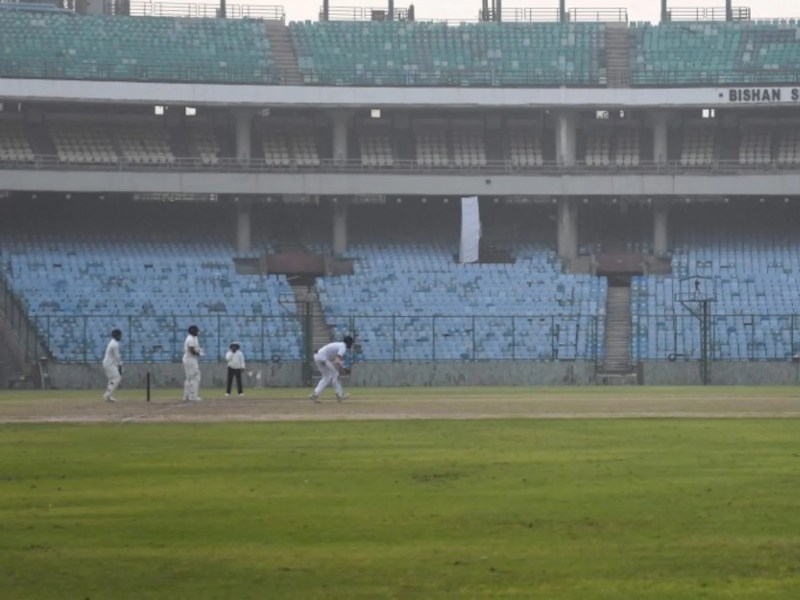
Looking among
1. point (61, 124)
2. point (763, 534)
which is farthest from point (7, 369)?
point (763, 534)

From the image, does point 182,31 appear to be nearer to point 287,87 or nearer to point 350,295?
point 287,87

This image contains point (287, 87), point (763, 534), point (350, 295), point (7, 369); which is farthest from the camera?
point (287, 87)

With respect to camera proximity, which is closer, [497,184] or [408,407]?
[408,407]

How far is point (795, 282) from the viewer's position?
86562 mm

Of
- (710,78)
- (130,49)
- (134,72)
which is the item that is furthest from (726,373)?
(130,49)

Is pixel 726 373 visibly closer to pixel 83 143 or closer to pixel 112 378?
pixel 112 378

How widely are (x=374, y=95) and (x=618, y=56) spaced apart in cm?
1430

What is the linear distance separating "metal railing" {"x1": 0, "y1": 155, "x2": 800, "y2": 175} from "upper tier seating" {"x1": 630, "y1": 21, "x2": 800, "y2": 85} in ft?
14.7

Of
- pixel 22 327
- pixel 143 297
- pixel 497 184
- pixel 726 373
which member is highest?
pixel 497 184

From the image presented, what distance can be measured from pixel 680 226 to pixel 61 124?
110 feet

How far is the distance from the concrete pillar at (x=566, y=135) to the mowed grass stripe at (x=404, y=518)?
209ft

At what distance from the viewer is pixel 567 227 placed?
93312 millimetres

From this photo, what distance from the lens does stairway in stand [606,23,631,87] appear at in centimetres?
9494

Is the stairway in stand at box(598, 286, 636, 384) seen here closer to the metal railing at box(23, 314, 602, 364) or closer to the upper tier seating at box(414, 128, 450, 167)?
the metal railing at box(23, 314, 602, 364)
